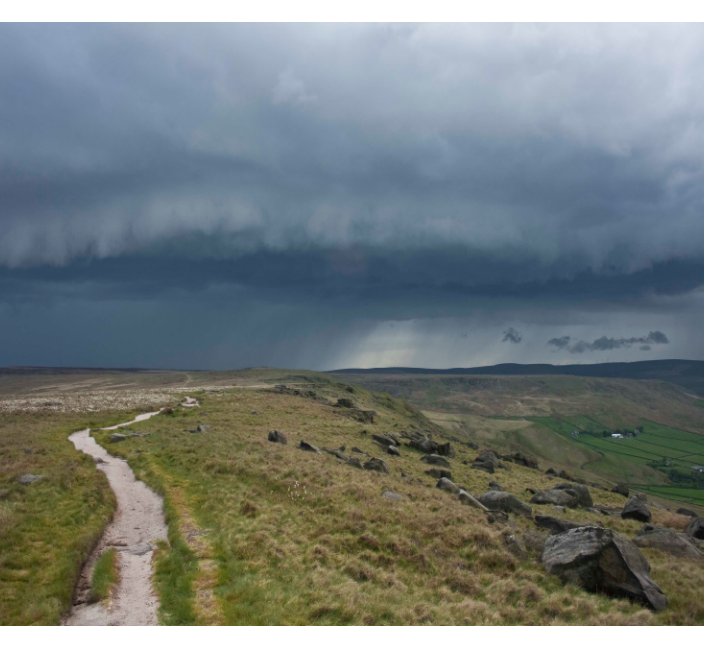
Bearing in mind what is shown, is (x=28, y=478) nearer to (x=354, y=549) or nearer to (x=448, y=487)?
(x=354, y=549)

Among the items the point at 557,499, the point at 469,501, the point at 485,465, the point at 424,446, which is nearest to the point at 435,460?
the point at 485,465

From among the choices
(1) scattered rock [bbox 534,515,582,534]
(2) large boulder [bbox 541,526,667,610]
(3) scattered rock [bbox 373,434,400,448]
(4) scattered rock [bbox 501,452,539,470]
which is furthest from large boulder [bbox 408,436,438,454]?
(2) large boulder [bbox 541,526,667,610]

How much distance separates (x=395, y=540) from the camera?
2380 centimetres

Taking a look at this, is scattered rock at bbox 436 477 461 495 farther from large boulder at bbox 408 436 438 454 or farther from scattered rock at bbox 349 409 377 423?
scattered rock at bbox 349 409 377 423

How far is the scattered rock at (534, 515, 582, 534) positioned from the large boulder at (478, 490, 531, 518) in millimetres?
1442

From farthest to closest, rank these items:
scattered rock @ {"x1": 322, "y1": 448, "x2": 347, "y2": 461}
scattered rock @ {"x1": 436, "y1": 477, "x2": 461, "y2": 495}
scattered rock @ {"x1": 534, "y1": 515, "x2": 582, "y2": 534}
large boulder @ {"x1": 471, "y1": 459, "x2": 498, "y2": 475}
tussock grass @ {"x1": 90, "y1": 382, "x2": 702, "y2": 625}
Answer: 1. large boulder @ {"x1": 471, "y1": 459, "x2": 498, "y2": 475}
2. scattered rock @ {"x1": 322, "y1": 448, "x2": 347, "y2": 461}
3. scattered rock @ {"x1": 436, "y1": 477, "x2": 461, "y2": 495}
4. scattered rock @ {"x1": 534, "y1": 515, "x2": 582, "y2": 534}
5. tussock grass @ {"x1": 90, "y1": 382, "x2": 702, "y2": 625}

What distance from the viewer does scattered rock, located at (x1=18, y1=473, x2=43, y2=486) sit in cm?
3142

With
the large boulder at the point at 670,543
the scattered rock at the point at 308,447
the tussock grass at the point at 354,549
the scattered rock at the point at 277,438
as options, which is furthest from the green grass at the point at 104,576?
the scattered rock at the point at 277,438

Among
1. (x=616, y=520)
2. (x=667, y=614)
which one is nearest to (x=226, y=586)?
(x=667, y=614)

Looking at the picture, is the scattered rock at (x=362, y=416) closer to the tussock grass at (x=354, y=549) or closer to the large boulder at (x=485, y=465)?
the large boulder at (x=485, y=465)

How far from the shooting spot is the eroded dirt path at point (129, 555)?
16.7 meters

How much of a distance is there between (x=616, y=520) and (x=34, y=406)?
87.2 metres

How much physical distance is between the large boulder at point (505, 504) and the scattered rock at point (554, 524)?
1442mm

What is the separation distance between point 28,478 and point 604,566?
3379 cm
